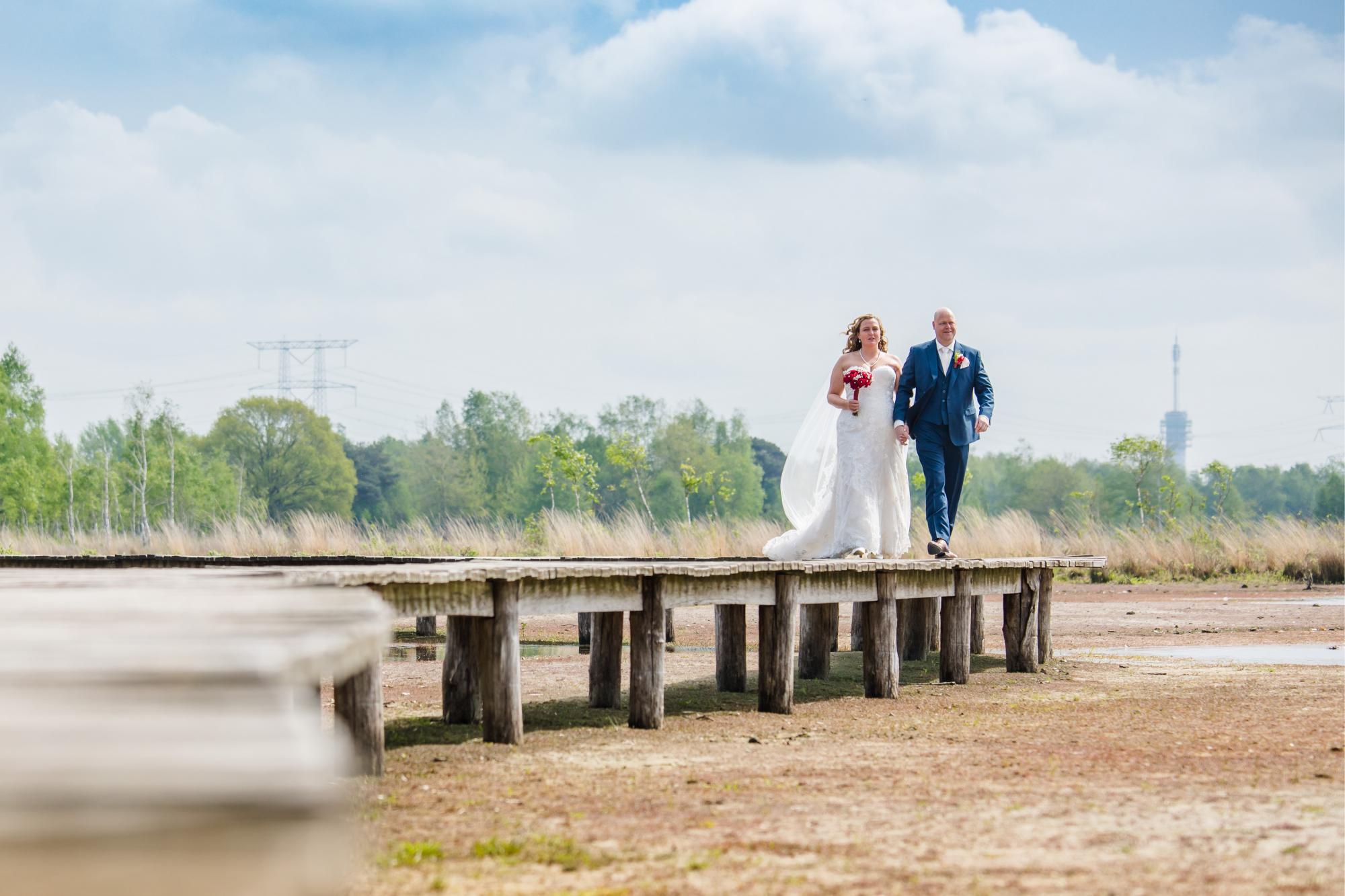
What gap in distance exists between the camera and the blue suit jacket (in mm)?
12172

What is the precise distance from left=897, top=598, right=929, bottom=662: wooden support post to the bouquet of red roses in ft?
9.27

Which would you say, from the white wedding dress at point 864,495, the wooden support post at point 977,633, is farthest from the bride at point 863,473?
the wooden support post at point 977,633

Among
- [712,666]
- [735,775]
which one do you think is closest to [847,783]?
[735,775]

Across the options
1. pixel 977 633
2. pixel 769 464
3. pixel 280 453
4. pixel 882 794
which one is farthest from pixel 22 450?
pixel 769 464

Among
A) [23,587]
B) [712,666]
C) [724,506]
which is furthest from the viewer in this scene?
[724,506]

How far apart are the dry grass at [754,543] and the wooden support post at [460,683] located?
14.3 meters

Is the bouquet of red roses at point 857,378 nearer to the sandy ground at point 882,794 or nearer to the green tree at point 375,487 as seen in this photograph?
the sandy ground at point 882,794

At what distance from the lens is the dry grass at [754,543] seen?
24.9 metres

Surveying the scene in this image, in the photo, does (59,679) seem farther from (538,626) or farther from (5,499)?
(5,499)

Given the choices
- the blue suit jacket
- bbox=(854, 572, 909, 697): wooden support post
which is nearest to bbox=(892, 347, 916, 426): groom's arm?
the blue suit jacket

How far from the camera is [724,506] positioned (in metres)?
96.0

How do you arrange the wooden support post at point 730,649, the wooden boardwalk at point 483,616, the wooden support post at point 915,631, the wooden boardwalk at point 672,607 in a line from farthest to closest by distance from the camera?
the wooden support post at point 915,631 → the wooden support post at point 730,649 → the wooden boardwalk at point 672,607 → the wooden boardwalk at point 483,616

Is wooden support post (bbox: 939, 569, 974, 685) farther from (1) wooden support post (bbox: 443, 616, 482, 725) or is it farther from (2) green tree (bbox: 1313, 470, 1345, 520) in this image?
(2) green tree (bbox: 1313, 470, 1345, 520)

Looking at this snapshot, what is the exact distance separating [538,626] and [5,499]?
132 feet
